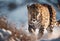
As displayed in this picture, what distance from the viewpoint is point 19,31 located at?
9.31ft

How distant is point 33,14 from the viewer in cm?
287

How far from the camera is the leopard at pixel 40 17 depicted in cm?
287

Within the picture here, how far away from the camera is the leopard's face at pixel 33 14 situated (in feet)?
9.42

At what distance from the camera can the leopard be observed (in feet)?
9.42

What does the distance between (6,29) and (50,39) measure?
64 cm

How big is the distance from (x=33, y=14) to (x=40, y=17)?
108 millimetres

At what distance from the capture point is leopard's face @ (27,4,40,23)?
287cm

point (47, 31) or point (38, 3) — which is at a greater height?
point (38, 3)

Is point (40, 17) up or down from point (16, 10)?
down

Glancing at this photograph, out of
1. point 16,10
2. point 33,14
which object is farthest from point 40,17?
point 16,10

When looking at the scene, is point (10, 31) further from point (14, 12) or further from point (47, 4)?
point (47, 4)

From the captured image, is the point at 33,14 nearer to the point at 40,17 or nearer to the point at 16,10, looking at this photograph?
the point at 40,17

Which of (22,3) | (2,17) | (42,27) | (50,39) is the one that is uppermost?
(22,3)

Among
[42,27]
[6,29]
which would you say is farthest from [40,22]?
[6,29]
